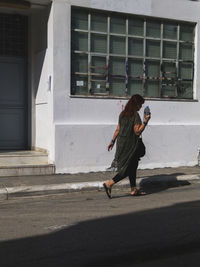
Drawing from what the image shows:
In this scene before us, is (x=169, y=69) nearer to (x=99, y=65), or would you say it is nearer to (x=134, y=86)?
(x=134, y=86)

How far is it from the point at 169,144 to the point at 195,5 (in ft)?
12.9

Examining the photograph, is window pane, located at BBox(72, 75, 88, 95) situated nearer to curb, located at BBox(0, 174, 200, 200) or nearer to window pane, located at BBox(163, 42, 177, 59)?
window pane, located at BBox(163, 42, 177, 59)

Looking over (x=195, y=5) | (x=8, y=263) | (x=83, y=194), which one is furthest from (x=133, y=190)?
(x=195, y=5)

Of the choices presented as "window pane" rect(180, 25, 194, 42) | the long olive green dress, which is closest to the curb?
the long olive green dress

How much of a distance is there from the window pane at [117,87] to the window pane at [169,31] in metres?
1.84

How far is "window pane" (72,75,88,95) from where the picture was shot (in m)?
10.2

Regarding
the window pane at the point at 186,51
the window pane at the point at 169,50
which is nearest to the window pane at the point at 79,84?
the window pane at the point at 169,50

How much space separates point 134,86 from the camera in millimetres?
10977

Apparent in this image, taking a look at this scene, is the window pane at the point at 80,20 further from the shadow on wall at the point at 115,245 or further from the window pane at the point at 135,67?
the shadow on wall at the point at 115,245

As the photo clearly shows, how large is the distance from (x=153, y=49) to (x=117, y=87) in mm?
1510

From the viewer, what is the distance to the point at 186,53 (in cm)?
1164

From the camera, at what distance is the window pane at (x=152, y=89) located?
11.2m

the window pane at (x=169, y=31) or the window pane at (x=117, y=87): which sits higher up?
the window pane at (x=169, y=31)

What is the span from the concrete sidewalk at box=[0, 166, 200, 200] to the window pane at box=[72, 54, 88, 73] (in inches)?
100
